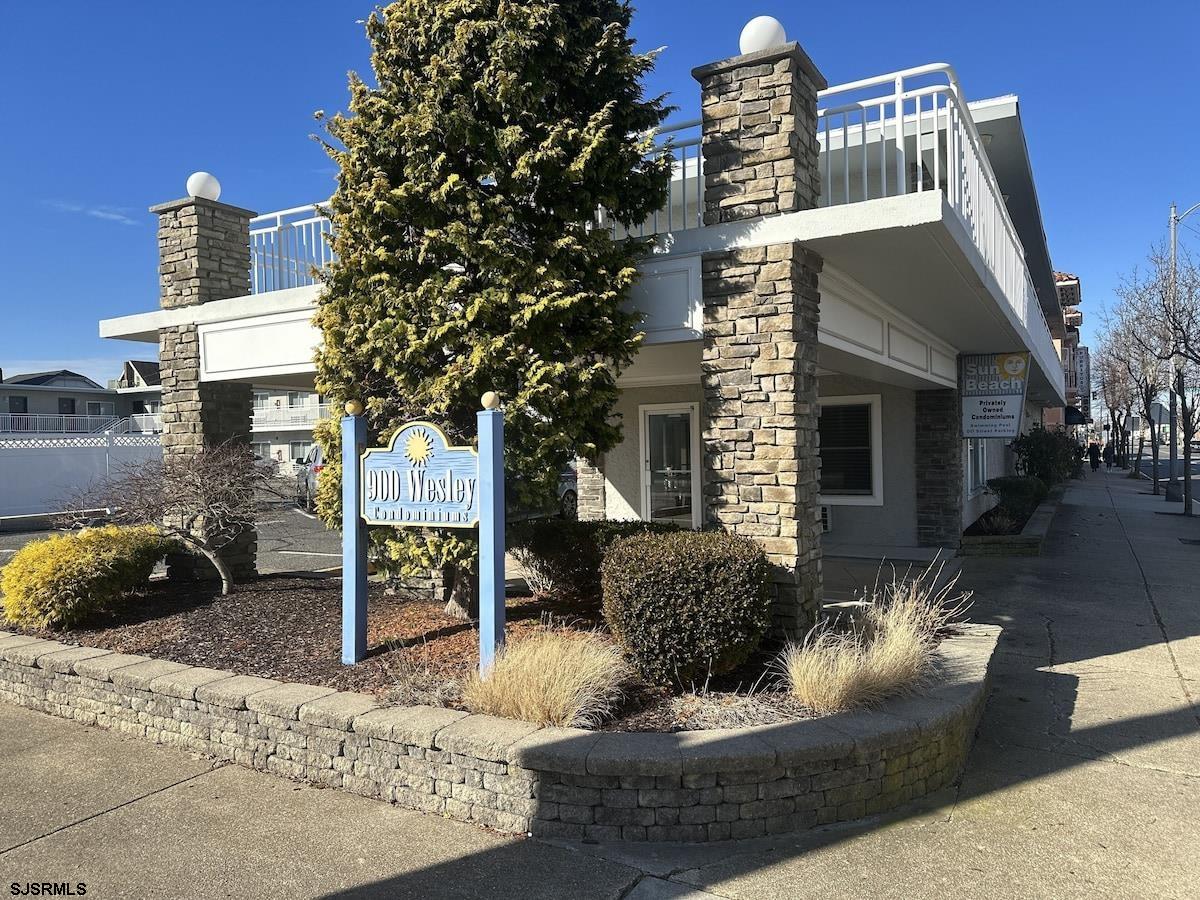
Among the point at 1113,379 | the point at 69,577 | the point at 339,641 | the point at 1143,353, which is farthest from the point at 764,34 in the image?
the point at 1113,379

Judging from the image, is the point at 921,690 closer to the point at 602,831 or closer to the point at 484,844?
the point at 602,831

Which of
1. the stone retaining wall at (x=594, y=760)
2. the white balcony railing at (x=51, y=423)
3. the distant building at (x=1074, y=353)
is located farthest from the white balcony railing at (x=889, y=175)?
the distant building at (x=1074, y=353)

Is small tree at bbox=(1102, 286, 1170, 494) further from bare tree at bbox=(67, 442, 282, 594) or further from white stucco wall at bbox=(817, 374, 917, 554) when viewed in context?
Answer: bare tree at bbox=(67, 442, 282, 594)

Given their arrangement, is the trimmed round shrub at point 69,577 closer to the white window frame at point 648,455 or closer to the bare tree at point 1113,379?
the white window frame at point 648,455

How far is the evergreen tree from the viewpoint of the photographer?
5.52 metres

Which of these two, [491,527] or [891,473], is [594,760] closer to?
[491,527]

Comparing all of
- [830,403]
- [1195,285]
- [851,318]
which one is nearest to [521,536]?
[851,318]

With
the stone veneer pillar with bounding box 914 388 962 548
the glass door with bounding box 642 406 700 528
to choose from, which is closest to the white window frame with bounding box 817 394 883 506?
the stone veneer pillar with bounding box 914 388 962 548

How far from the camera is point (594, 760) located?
3.68 metres

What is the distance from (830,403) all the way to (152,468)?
28.9ft

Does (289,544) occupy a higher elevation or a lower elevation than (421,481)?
lower

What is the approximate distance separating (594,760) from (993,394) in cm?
1001

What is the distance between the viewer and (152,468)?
25.9 ft

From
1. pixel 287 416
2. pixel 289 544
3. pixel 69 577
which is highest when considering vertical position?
pixel 287 416
